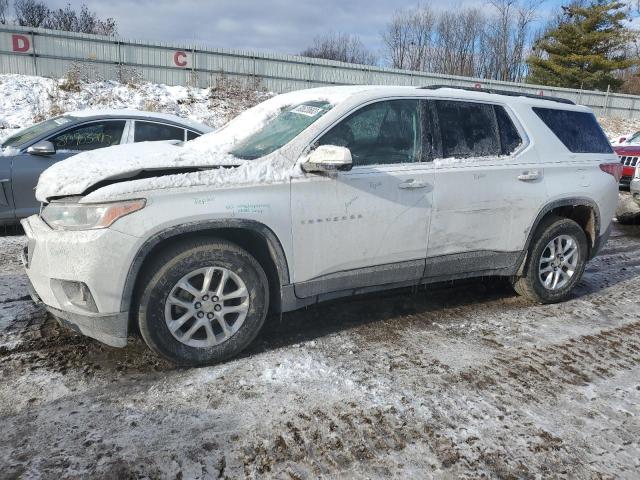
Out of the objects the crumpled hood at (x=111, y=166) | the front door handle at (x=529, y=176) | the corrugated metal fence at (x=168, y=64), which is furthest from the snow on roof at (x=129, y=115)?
the corrugated metal fence at (x=168, y=64)

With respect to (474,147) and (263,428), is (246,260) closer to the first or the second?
(263,428)

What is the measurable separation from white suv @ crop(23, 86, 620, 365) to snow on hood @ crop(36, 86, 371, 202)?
0.01 metres

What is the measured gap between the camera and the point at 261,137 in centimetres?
389

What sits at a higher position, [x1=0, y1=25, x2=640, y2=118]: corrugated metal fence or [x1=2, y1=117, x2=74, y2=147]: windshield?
[x1=0, y1=25, x2=640, y2=118]: corrugated metal fence

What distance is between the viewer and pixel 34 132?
22.2ft

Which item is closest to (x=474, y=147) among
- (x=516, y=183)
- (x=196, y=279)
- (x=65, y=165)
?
(x=516, y=183)

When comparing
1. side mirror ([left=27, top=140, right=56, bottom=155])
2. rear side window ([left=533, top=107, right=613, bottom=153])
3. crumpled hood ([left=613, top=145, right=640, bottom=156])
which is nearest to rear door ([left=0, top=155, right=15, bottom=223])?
side mirror ([left=27, top=140, right=56, bottom=155])

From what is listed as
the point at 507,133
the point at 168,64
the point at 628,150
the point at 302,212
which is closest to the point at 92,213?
the point at 302,212

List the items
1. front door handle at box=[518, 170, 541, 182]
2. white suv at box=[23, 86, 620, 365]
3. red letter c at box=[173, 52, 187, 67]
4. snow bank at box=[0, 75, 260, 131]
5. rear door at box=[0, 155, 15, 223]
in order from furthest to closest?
red letter c at box=[173, 52, 187, 67], snow bank at box=[0, 75, 260, 131], rear door at box=[0, 155, 15, 223], front door handle at box=[518, 170, 541, 182], white suv at box=[23, 86, 620, 365]

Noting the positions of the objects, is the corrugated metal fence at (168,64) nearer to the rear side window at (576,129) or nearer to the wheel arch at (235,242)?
the rear side window at (576,129)

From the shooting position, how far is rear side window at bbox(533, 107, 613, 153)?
476cm

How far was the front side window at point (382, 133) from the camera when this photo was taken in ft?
12.2

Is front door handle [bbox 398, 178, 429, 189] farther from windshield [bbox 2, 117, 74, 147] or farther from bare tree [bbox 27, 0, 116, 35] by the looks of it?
bare tree [bbox 27, 0, 116, 35]

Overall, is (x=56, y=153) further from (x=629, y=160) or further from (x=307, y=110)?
(x=629, y=160)
